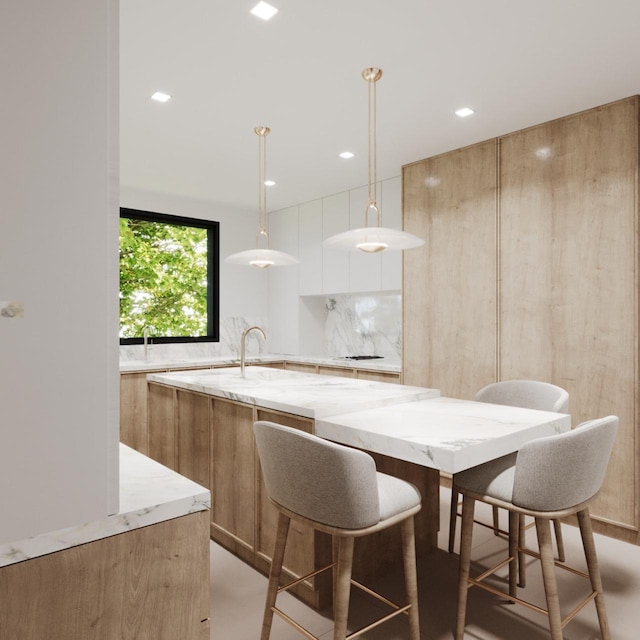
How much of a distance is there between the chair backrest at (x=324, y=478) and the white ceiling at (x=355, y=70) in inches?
68.3

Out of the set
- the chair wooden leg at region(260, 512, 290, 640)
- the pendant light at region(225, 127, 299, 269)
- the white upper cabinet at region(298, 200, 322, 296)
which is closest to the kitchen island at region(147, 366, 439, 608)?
the chair wooden leg at region(260, 512, 290, 640)

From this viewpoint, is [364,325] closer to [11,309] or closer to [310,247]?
[310,247]

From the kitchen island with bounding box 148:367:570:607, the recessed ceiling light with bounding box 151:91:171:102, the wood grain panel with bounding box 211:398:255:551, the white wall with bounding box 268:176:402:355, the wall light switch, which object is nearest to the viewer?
the wall light switch

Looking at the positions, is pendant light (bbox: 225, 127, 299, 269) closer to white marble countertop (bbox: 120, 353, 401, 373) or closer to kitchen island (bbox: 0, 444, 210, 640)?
white marble countertop (bbox: 120, 353, 401, 373)

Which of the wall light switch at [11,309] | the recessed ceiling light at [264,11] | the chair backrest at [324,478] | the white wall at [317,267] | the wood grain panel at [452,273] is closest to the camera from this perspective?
the wall light switch at [11,309]

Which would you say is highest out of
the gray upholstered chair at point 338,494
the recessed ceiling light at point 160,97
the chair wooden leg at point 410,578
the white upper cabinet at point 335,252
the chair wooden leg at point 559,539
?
the recessed ceiling light at point 160,97

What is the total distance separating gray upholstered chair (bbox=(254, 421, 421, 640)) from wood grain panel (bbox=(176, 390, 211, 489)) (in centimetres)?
119

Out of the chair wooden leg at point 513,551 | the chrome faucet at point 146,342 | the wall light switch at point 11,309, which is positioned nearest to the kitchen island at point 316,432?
the chair wooden leg at point 513,551

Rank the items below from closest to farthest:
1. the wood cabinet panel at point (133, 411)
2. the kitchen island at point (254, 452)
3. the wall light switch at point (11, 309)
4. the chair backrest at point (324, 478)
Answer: the wall light switch at point (11, 309), the chair backrest at point (324, 478), the kitchen island at point (254, 452), the wood cabinet panel at point (133, 411)

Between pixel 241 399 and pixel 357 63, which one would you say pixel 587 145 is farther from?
pixel 241 399

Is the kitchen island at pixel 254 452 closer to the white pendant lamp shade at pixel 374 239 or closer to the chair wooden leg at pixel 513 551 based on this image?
the chair wooden leg at pixel 513 551

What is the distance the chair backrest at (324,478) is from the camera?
4.94 ft

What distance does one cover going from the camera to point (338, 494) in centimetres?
154

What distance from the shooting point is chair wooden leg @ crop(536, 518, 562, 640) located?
1625 mm
